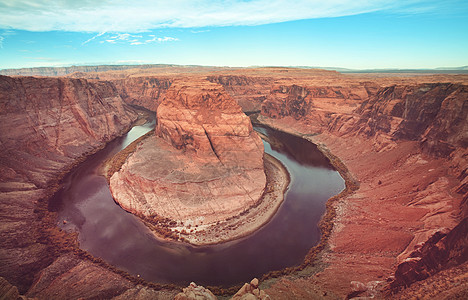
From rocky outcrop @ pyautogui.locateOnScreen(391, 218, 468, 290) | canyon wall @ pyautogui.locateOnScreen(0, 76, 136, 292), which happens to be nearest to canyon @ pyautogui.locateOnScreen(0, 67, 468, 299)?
rocky outcrop @ pyautogui.locateOnScreen(391, 218, 468, 290)

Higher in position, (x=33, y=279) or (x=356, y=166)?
(x=356, y=166)

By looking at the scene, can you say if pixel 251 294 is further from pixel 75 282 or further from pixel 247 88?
pixel 247 88

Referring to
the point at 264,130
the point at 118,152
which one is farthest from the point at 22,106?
the point at 264,130

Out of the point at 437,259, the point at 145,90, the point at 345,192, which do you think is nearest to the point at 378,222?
the point at 345,192

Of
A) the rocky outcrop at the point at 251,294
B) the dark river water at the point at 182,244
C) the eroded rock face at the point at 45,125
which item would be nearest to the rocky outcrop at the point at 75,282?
the dark river water at the point at 182,244

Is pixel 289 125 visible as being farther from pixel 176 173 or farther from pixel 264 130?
pixel 176 173

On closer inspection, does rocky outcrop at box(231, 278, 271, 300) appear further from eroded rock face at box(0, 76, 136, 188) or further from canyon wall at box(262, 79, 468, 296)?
eroded rock face at box(0, 76, 136, 188)
